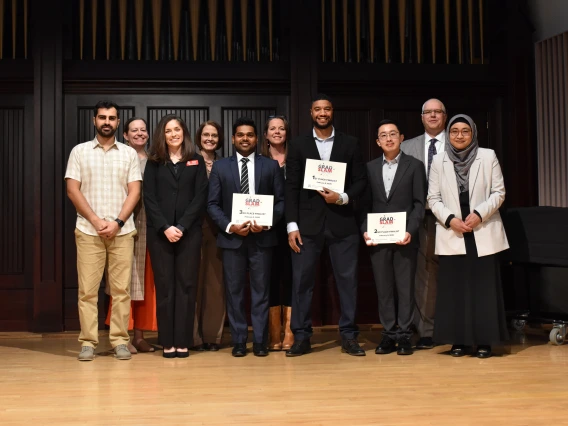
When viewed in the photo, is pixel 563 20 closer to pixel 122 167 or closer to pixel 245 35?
pixel 245 35

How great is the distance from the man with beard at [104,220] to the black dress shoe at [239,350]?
2.25 feet

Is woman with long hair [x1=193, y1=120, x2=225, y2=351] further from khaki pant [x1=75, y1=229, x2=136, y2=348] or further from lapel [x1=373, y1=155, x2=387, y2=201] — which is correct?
lapel [x1=373, y1=155, x2=387, y2=201]

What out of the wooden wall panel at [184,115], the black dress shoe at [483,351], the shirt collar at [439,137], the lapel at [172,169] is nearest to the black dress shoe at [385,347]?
the black dress shoe at [483,351]

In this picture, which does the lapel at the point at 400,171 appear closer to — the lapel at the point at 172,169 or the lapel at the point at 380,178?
the lapel at the point at 380,178

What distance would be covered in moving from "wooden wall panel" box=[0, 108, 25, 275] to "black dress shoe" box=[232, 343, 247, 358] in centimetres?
216

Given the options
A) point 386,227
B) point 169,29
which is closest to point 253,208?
point 386,227

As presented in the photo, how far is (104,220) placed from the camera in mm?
4590

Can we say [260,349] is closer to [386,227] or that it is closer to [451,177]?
[386,227]

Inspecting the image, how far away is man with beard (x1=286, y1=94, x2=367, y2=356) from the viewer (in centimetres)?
462

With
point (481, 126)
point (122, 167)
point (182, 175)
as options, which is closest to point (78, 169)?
point (122, 167)

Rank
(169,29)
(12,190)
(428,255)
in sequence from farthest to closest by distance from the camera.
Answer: (169,29), (12,190), (428,255)

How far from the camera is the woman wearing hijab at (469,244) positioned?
14.8 feet

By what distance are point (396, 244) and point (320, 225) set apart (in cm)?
51

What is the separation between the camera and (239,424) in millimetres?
2949
